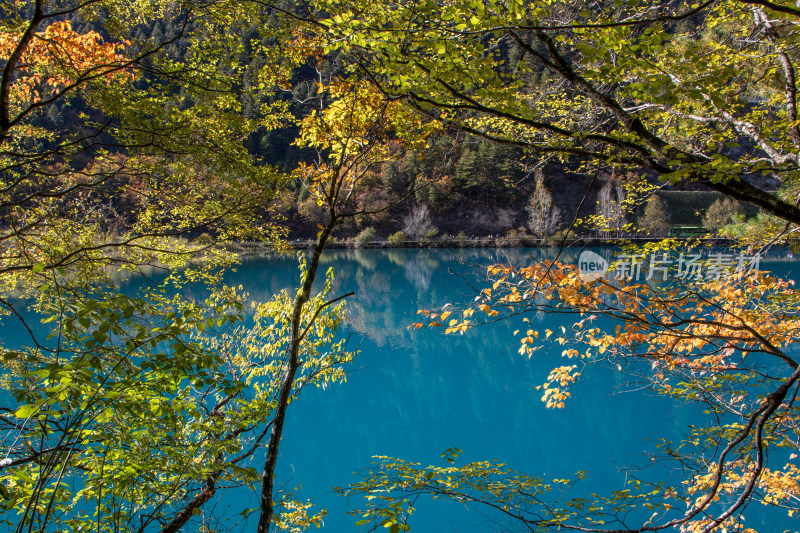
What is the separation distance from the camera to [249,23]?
3281mm

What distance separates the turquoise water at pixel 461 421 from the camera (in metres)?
7.38

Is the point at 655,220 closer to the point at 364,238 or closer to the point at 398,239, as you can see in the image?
the point at 398,239

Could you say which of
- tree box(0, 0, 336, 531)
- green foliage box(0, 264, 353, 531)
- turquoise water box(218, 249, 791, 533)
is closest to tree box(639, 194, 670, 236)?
turquoise water box(218, 249, 791, 533)

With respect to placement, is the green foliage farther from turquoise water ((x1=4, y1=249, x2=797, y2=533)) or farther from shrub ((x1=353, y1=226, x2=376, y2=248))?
shrub ((x1=353, y1=226, x2=376, y2=248))

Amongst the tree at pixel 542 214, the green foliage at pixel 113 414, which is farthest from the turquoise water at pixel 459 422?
the tree at pixel 542 214

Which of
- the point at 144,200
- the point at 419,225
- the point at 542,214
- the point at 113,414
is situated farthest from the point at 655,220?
the point at 113,414

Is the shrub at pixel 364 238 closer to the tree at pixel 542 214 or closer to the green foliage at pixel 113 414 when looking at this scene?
the tree at pixel 542 214

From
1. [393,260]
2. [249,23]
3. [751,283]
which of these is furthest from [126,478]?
[393,260]

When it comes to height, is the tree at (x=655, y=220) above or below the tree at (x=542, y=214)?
below

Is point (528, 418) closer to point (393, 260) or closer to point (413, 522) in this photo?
point (413, 522)

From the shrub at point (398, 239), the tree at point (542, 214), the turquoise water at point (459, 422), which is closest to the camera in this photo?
the turquoise water at point (459, 422)

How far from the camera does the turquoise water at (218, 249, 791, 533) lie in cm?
738

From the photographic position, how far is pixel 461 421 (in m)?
9.60

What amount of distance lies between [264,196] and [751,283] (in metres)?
4.16
